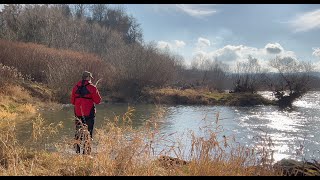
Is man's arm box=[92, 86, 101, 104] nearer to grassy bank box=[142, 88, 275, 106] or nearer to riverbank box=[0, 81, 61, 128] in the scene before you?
riverbank box=[0, 81, 61, 128]

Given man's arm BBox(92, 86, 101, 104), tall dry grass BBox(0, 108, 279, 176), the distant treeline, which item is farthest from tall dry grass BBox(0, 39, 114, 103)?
tall dry grass BBox(0, 108, 279, 176)

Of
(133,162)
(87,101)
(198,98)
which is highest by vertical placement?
(87,101)

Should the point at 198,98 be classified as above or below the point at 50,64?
below

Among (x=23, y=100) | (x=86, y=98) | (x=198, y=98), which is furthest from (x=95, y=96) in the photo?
(x=198, y=98)

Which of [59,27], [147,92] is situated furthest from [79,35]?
[147,92]

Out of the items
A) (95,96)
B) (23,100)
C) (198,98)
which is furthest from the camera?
(198,98)

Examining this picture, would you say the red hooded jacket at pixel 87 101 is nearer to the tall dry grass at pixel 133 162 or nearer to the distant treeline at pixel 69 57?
the tall dry grass at pixel 133 162

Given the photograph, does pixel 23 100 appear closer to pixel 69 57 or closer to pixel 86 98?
pixel 69 57

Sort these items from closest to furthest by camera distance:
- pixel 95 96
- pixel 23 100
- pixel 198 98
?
pixel 95 96, pixel 23 100, pixel 198 98

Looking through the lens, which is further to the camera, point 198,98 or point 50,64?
point 198,98

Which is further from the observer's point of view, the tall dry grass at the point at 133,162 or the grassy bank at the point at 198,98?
the grassy bank at the point at 198,98

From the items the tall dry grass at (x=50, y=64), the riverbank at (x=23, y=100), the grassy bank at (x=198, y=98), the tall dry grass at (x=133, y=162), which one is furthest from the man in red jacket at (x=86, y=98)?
the grassy bank at (x=198, y=98)

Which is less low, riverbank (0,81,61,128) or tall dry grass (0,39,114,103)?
tall dry grass (0,39,114,103)

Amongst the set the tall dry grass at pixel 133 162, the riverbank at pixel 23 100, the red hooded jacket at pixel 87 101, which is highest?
the red hooded jacket at pixel 87 101
